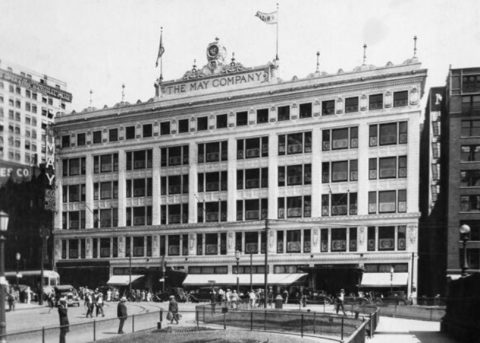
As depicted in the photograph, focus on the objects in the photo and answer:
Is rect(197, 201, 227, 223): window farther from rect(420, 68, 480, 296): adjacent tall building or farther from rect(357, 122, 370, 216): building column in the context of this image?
rect(420, 68, 480, 296): adjacent tall building

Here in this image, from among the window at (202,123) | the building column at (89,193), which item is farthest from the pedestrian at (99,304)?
the building column at (89,193)

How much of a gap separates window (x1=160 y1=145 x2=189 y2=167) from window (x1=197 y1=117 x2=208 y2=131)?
2834 millimetres

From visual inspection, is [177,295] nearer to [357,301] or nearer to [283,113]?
[357,301]

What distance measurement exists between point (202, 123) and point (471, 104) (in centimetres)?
2986

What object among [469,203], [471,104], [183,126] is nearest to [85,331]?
[183,126]

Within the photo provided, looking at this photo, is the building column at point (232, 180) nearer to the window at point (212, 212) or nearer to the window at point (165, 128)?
the window at point (212, 212)

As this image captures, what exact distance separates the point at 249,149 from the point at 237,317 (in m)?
36.1

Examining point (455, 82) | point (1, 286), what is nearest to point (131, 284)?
point (455, 82)

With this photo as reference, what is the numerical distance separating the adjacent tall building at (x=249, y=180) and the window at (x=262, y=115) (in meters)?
0.12

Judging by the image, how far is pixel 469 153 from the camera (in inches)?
2810

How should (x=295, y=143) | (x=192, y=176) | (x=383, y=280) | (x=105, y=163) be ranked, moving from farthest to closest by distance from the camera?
(x=105, y=163)
(x=192, y=176)
(x=295, y=143)
(x=383, y=280)

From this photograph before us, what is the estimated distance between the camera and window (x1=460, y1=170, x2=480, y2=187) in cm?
7062

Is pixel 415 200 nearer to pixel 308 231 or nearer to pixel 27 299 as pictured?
pixel 308 231

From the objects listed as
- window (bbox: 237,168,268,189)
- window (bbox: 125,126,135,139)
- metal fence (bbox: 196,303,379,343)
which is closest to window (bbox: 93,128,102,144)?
window (bbox: 125,126,135,139)
